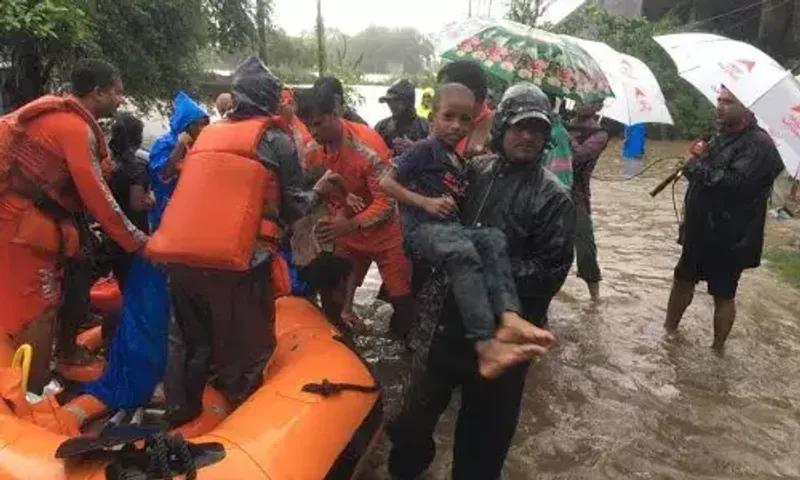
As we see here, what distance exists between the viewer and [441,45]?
15.9ft

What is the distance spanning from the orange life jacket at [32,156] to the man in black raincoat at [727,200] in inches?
143

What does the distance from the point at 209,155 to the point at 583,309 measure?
3975 mm

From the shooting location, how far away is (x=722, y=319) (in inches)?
197

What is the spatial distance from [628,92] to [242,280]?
346cm

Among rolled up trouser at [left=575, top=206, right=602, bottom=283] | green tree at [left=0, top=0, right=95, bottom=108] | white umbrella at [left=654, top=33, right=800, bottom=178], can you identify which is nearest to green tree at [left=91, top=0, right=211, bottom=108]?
green tree at [left=0, top=0, right=95, bottom=108]

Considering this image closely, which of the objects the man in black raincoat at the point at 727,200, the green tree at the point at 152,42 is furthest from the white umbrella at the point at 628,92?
the green tree at the point at 152,42

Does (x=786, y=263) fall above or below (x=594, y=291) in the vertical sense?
below

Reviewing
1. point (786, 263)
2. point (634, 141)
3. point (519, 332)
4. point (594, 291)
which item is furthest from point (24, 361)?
point (634, 141)

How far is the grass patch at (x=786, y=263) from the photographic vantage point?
24.2 feet

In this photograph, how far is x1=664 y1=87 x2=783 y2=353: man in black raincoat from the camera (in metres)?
4.50

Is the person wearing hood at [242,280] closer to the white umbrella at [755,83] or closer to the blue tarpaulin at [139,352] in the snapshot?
the blue tarpaulin at [139,352]

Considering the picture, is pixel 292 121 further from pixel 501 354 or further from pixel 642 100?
pixel 642 100

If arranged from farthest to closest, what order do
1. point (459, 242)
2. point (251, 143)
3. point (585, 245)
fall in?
point (585, 245) < point (251, 143) < point (459, 242)

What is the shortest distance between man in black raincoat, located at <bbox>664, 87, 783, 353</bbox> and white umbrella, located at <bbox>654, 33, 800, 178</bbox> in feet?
0.53
